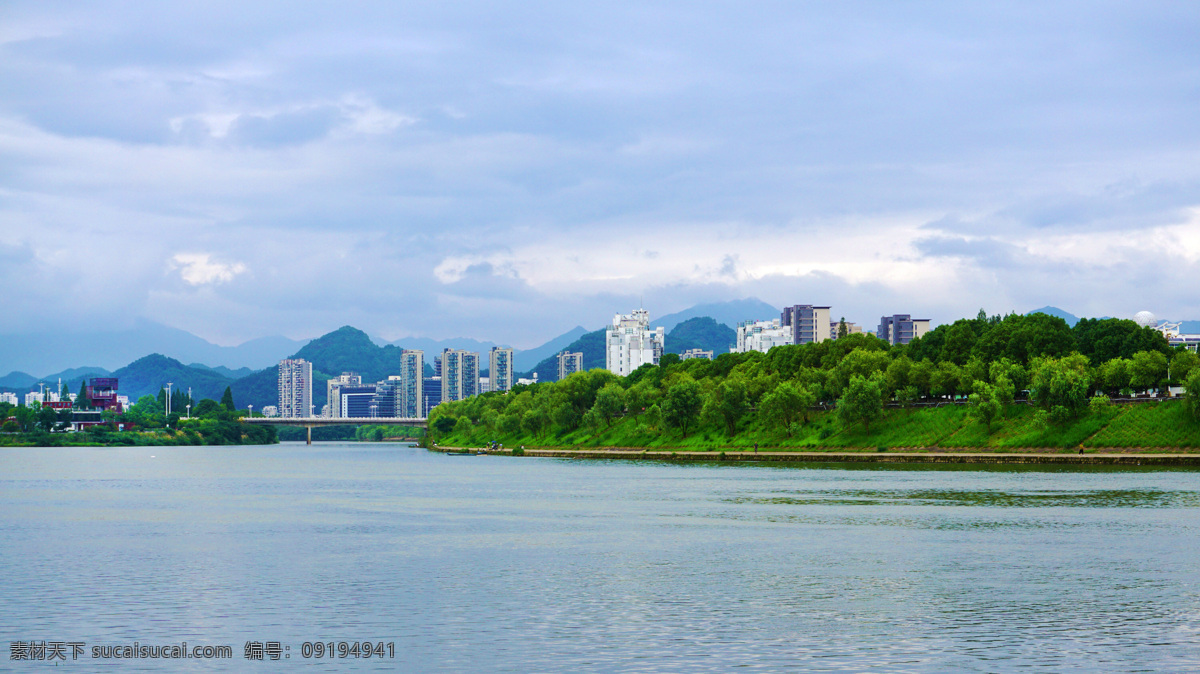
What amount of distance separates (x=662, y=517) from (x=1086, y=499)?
102 ft

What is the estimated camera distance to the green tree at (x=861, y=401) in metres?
144

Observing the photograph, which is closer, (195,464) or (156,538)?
(156,538)

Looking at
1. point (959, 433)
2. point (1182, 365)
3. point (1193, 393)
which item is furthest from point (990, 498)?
point (1182, 365)

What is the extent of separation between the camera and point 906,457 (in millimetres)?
138250

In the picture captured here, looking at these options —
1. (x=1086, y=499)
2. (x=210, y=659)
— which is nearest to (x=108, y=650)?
(x=210, y=659)

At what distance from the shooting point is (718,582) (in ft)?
137

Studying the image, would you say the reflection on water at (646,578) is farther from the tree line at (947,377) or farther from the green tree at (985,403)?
the tree line at (947,377)

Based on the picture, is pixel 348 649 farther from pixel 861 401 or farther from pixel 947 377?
pixel 947 377

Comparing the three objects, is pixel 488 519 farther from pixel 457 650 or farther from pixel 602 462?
pixel 602 462

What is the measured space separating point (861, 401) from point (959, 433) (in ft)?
42.6

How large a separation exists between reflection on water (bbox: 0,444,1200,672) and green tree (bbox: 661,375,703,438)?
83186 millimetres

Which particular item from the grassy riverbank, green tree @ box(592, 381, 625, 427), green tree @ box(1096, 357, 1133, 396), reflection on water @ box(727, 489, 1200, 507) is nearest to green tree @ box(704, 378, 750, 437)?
the grassy riverbank

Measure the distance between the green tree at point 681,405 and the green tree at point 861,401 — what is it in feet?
95.3

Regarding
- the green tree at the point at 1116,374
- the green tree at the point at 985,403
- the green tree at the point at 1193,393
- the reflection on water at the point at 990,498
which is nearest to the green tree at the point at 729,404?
the green tree at the point at 985,403
